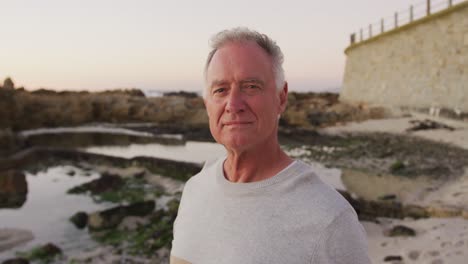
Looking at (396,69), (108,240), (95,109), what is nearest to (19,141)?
(108,240)

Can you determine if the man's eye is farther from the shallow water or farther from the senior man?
the shallow water

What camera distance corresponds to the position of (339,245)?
1.36 m

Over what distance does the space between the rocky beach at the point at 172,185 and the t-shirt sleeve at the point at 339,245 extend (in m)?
4.96

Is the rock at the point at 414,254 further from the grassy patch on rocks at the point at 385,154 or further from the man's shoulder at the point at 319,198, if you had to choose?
the grassy patch on rocks at the point at 385,154

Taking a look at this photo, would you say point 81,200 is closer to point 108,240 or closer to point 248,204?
point 108,240

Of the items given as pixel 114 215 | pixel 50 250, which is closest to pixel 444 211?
pixel 114 215

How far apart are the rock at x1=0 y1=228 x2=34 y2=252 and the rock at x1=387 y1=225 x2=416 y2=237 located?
7.57 meters

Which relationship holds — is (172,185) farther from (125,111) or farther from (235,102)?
(125,111)

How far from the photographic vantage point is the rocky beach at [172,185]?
7523 mm

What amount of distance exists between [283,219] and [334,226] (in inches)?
7.7

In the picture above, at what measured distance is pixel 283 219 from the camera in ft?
4.80

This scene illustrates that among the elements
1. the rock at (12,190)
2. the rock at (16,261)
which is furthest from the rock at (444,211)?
the rock at (12,190)

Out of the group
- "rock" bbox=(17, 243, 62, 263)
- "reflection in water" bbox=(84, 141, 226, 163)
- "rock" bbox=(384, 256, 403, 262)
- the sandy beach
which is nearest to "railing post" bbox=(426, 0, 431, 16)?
the sandy beach

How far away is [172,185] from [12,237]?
4.98 m
